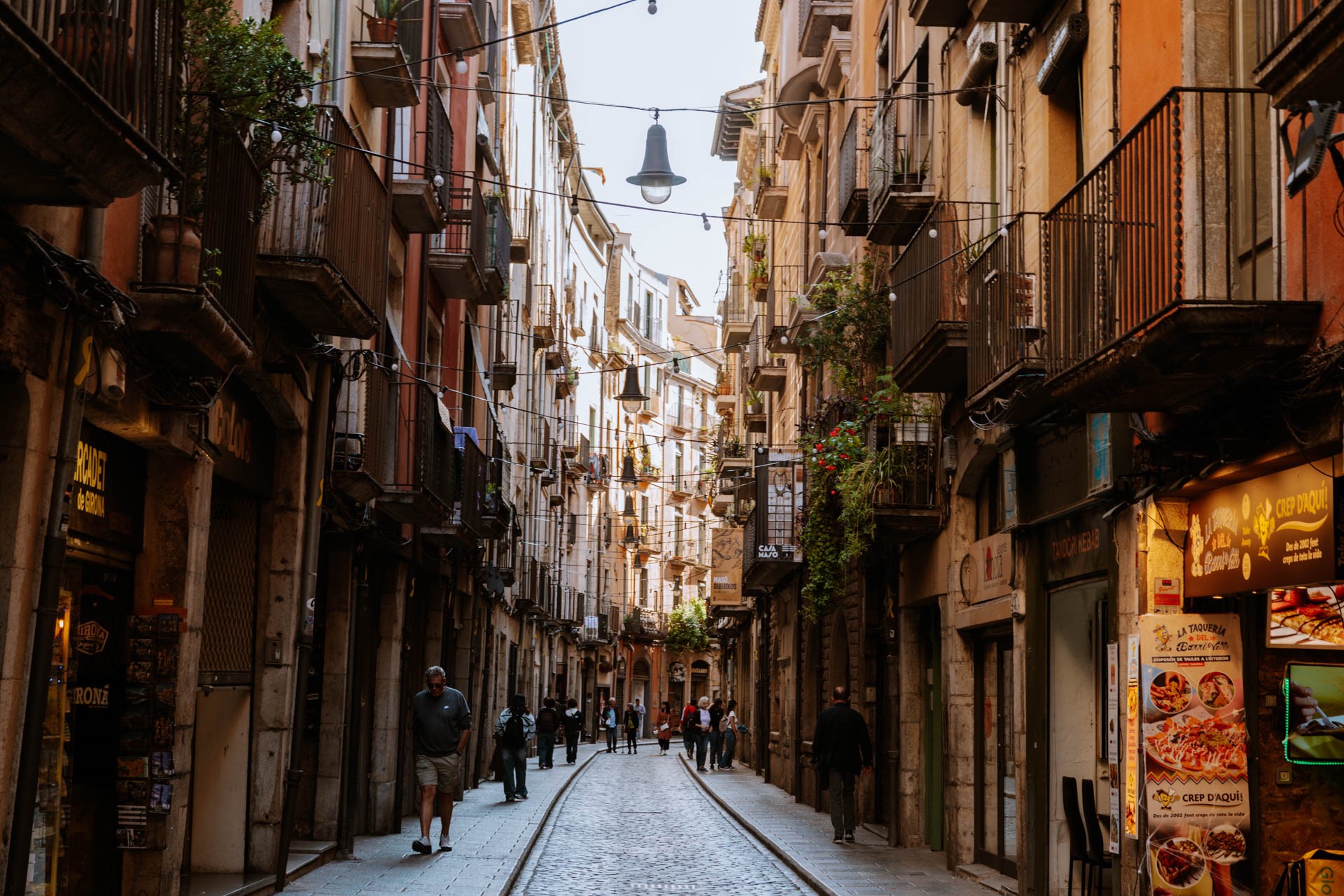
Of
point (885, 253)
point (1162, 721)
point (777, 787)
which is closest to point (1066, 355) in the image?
point (1162, 721)

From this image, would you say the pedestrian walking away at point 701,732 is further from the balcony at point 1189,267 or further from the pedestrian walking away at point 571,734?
the balcony at point 1189,267

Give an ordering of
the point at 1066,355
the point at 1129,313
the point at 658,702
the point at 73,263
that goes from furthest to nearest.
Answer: the point at 658,702 → the point at 1066,355 → the point at 1129,313 → the point at 73,263

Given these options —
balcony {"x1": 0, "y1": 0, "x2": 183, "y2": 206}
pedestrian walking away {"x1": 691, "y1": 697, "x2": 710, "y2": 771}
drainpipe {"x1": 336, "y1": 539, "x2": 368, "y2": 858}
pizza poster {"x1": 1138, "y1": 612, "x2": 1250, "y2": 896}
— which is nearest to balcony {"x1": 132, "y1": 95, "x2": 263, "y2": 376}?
balcony {"x1": 0, "y1": 0, "x2": 183, "y2": 206}

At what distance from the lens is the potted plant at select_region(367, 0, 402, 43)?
1711 centimetres

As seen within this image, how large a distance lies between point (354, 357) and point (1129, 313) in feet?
27.7

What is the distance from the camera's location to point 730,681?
67750 mm

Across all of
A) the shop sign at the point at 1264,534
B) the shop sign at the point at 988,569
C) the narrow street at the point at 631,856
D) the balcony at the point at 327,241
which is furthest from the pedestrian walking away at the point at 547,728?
the shop sign at the point at 1264,534

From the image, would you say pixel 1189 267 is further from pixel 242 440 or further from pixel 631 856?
pixel 631 856

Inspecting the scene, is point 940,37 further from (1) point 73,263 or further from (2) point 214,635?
(1) point 73,263

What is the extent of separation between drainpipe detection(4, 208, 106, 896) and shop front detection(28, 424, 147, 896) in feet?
5.81

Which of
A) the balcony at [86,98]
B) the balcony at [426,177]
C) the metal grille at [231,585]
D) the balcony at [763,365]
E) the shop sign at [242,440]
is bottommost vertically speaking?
the metal grille at [231,585]

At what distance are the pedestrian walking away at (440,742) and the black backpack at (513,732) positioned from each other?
846 centimetres

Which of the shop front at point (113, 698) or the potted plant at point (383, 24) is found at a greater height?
the potted plant at point (383, 24)

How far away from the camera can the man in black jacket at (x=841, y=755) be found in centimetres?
1955
